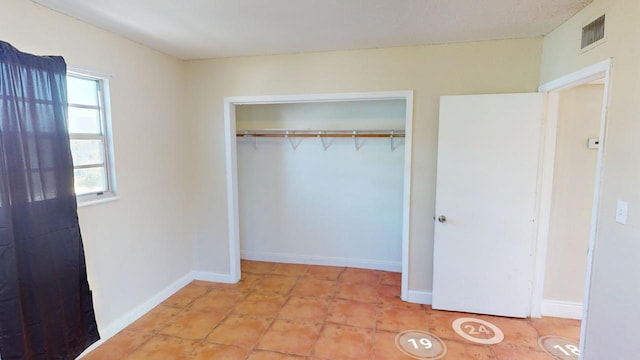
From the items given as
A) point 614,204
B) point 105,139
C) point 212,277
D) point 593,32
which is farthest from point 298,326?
point 593,32

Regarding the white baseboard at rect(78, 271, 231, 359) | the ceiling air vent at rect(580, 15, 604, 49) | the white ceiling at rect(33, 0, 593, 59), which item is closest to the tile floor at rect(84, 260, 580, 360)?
the white baseboard at rect(78, 271, 231, 359)

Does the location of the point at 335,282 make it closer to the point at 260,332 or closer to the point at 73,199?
the point at 260,332

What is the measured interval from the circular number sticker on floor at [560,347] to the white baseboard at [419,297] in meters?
0.92

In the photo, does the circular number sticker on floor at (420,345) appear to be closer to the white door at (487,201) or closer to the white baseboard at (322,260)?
the white door at (487,201)

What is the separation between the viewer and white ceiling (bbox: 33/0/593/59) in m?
2.09

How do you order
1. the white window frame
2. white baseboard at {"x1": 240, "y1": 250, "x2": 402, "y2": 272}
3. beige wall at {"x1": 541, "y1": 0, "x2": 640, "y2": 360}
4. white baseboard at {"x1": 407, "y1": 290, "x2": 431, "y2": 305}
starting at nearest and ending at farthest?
beige wall at {"x1": 541, "y1": 0, "x2": 640, "y2": 360} < the white window frame < white baseboard at {"x1": 407, "y1": 290, "x2": 431, "y2": 305} < white baseboard at {"x1": 240, "y1": 250, "x2": 402, "y2": 272}

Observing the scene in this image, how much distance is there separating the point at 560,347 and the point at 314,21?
10.1 ft

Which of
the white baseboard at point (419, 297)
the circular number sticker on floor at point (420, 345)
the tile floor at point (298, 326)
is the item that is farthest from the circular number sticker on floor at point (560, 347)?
the white baseboard at point (419, 297)

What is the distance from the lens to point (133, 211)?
9.39 ft

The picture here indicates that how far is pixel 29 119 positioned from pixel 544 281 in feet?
13.3

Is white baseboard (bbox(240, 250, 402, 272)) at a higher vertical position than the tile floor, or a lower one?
higher

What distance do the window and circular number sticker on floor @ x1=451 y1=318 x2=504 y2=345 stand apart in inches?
123

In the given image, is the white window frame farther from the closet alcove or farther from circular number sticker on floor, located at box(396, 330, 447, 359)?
circular number sticker on floor, located at box(396, 330, 447, 359)

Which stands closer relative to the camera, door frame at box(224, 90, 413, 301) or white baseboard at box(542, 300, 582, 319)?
white baseboard at box(542, 300, 582, 319)
